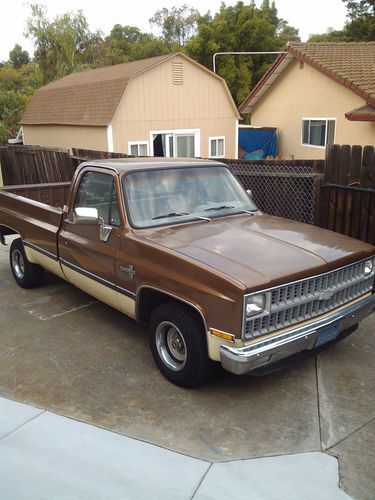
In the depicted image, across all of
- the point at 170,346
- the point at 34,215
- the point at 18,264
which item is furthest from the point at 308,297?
the point at 18,264

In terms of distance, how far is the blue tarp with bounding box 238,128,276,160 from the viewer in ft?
61.8

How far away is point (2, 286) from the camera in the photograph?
262 inches

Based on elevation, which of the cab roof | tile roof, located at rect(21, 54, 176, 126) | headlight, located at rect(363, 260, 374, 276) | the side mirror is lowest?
headlight, located at rect(363, 260, 374, 276)

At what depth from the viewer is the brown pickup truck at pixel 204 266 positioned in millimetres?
3328

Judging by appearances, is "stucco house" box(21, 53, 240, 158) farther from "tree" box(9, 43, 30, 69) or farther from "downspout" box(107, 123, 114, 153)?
"tree" box(9, 43, 30, 69)

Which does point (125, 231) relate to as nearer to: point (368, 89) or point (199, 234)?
point (199, 234)

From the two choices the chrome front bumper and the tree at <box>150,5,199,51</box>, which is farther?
the tree at <box>150,5,199,51</box>

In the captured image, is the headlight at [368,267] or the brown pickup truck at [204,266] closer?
the brown pickup truck at [204,266]

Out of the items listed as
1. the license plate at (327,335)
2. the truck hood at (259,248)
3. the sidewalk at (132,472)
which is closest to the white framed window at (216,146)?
the truck hood at (259,248)

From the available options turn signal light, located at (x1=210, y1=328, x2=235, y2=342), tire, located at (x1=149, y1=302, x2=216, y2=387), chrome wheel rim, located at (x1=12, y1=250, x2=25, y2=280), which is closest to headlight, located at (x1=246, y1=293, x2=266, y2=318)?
turn signal light, located at (x1=210, y1=328, x2=235, y2=342)

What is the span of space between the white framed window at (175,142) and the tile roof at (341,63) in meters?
3.90

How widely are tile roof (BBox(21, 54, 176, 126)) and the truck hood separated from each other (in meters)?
11.8

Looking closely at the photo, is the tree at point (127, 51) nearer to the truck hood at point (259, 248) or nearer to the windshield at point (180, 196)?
the windshield at point (180, 196)

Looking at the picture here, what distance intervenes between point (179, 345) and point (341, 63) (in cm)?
1450
